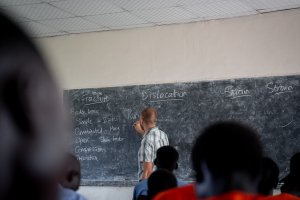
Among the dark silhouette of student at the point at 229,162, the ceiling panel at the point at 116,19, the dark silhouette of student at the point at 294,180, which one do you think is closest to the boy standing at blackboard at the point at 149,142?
the ceiling panel at the point at 116,19

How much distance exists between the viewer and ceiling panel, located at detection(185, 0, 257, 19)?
14.8ft

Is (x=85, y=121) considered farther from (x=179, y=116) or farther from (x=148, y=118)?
(x=148, y=118)

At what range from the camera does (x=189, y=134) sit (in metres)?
5.11

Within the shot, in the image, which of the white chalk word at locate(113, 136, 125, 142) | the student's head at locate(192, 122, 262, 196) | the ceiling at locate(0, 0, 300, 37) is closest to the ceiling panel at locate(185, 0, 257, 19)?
the ceiling at locate(0, 0, 300, 37)

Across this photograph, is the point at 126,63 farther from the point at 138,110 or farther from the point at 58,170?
the point at 58,170

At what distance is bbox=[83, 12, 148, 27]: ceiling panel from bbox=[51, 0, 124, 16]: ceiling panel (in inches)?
5.4

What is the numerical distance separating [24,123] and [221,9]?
4.55 m

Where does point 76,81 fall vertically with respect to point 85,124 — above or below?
above

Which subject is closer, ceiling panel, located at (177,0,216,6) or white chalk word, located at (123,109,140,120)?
ceiling panel, located at (177,0,216,6)

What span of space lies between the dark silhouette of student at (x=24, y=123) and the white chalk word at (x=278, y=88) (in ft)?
15.3

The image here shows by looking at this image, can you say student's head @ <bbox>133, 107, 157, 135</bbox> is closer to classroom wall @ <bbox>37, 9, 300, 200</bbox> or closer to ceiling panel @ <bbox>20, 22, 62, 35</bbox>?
classroom wall @ <bbox>37, 9, 300, 200</bbox>

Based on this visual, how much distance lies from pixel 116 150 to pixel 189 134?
34.5 inches

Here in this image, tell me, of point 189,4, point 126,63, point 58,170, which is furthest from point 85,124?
point 58,170

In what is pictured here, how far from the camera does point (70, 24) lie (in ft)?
17.3
